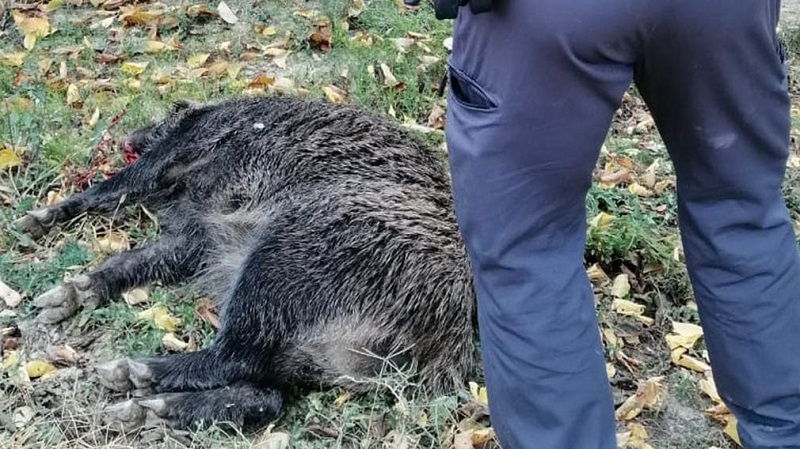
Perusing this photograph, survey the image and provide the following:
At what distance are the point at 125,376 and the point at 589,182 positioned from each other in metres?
1.83

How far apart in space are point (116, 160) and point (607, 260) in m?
2.34

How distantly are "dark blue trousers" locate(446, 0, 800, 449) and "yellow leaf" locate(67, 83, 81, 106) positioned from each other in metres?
3.37

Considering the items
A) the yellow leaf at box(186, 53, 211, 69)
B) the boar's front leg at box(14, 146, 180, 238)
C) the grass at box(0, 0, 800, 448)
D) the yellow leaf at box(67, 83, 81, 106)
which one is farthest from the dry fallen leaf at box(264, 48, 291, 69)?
the boar's front leg at box(14, 146, 180, 238)

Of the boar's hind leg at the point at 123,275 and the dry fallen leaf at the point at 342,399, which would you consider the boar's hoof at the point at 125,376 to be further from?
the dry fallen leaf at the point at 342,399

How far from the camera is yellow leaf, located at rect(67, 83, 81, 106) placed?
5.09 metres

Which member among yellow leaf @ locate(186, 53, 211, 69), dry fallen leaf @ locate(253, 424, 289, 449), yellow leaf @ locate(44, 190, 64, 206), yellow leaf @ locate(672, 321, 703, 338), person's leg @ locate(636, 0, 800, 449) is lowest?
yellow leaf @ locate(44, 190, 64, 206)

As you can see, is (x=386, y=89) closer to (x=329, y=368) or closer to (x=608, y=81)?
(x=329, y=368)

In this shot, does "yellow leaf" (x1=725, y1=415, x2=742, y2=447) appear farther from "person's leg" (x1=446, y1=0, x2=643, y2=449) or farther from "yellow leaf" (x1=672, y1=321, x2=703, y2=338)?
"person's leg" (x1=446, y1=0, x2=643, y2=449)

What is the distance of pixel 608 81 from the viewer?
208cm

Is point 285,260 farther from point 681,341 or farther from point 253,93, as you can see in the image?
point 253,93

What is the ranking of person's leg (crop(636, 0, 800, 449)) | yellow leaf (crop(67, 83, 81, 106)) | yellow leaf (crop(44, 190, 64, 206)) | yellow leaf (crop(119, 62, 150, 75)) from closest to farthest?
person's leg (crop(636, 0, 800, 449)) → yellow leaf (crop(44, 190, 64, 206)) → yellow leaf (crop(67, 83, 81, 106)) → yellow leaf (crop(119, 62, 150, 75))

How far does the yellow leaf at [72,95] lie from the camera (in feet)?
16.7

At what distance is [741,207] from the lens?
92.7 inches

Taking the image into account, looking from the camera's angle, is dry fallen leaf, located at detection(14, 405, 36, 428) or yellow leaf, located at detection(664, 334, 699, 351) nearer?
dry fallen leaf, located at detection(14, 405, 36, 428)
